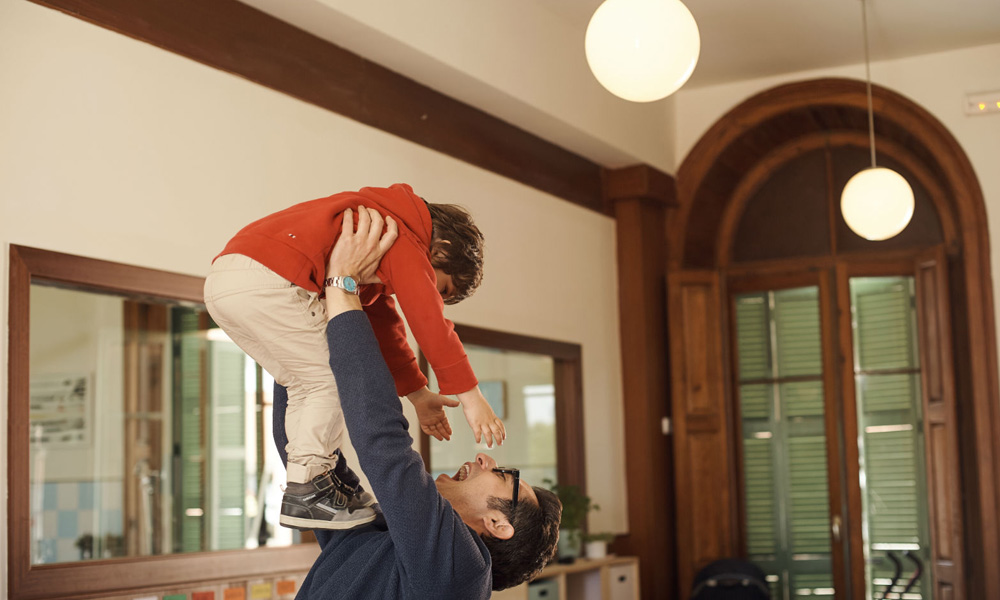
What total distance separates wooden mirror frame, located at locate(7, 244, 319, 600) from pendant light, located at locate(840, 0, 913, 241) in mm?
3321

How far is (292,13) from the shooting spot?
3941 mm

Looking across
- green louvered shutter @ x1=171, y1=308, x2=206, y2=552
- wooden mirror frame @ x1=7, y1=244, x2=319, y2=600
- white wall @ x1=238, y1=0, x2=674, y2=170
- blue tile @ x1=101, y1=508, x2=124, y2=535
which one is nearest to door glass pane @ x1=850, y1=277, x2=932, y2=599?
white wall @ x1=238, y1=0, x2=674, y2=170

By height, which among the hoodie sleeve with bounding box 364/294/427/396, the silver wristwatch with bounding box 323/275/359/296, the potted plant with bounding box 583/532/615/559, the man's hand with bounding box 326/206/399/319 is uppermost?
the man's hand with bounding box 326/206/399/319

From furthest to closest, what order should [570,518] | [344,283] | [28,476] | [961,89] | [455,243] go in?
[961,89]
[570,518]
[28,476]
[455,243]
[344,283]

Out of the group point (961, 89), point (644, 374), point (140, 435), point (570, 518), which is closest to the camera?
point (570, 518)

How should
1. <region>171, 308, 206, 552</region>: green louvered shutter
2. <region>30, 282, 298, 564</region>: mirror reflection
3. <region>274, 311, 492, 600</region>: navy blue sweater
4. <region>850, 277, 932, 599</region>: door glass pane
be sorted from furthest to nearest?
<region>850, 277, 932, 599</region>: door glass pane, <region>171, 308, 206, 552</region>: green louvered shutter, <region>30, 282, 298, 564</region>: mirror reflection, <region>274, 311, 492, 600</region>: navy blue sweater

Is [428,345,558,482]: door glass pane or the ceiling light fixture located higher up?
the ceiling light fixture

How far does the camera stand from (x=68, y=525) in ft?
17.6

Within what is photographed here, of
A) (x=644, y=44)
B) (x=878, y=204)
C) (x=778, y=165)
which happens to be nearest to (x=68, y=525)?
(x=644, y=44)

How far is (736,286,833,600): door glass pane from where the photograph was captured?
20.8 ft

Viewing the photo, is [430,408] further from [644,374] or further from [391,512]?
[644,374]

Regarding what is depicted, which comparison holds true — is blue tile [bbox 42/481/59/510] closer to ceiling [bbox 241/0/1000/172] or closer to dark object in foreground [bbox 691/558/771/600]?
ceiling [bbox 241/0/1000/172]

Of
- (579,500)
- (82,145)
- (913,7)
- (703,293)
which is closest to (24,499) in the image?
(82,145)

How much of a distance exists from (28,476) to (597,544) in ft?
11.3
